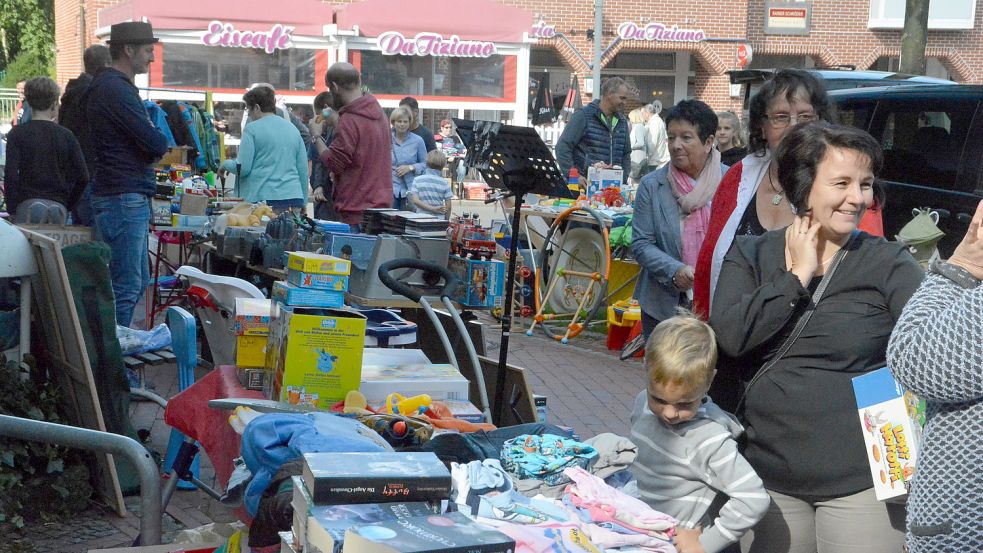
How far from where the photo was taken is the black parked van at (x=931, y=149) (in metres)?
7.99

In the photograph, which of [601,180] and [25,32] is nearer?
[601,180]

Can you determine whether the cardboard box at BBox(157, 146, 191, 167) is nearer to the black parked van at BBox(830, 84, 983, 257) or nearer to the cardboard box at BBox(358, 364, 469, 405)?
the black parked van at BBox(830, 84, 983, 257)

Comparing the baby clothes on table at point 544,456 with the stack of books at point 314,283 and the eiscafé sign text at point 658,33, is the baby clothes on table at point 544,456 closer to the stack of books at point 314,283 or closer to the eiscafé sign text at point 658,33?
the stack of books at point 314,283

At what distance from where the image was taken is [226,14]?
75.7ft

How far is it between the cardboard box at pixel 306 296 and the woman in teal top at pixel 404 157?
692cm

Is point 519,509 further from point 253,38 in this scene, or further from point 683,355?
point 253,38

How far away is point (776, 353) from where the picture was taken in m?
2.84

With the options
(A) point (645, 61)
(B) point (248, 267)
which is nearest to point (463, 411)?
(B) point (248, 267)

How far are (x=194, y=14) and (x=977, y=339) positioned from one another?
73.6 ft

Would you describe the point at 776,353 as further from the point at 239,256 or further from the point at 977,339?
the point at 239,256

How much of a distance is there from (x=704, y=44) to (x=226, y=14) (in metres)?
11.9

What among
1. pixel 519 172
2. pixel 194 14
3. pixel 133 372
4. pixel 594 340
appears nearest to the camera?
pixel 519 172

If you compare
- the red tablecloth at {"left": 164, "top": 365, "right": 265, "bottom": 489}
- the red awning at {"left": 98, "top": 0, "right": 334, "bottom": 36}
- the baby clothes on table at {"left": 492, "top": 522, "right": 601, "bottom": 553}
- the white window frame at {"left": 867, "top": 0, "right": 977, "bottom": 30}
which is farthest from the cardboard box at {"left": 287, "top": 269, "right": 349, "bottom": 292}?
the white window frame at {"left": 867, "top": 0, "right": 977, "bottom": 30}

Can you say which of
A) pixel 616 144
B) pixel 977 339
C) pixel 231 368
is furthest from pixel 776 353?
pixel 616 144
